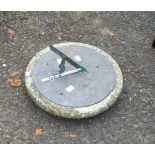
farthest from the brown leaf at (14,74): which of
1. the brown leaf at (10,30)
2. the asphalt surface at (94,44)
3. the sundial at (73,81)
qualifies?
the brown leaf at (10,30)

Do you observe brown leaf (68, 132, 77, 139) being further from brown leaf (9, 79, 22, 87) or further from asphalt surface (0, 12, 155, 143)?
brown leaf (9, 79, 22, 87)

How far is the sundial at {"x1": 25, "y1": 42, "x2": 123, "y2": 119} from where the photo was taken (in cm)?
492

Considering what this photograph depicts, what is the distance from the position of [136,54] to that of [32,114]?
2.00 meters

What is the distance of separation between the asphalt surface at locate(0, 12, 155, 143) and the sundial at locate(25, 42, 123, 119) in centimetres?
24

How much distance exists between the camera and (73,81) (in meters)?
5.16

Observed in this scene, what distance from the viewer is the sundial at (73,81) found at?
492 cm

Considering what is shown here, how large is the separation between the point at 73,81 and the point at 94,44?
4.11 ft

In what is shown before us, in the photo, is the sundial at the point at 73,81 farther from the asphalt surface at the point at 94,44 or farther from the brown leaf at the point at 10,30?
the brown leaf at the point at 10,30

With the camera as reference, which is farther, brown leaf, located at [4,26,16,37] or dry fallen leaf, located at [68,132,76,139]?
brown leaf, located at [4,26,16,37]

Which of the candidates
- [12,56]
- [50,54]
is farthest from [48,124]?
[12,56]

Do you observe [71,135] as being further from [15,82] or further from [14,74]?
[14,74]

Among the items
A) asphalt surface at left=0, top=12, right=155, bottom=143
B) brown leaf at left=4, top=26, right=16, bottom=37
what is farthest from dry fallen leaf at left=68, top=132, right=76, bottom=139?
brown leaf at left=4, top=26, right=16, bottom=37

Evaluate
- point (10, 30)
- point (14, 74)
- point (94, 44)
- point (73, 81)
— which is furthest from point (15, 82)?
point (94, 44)

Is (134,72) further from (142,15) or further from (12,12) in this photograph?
(12,12)
